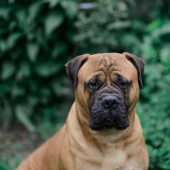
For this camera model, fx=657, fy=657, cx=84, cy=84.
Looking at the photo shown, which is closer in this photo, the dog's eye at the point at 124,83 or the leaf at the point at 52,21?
the dog's eye at the point at 124,83

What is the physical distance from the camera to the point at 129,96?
16.3ft

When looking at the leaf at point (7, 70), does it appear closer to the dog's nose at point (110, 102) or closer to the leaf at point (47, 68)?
the leaf at point (47, 68)

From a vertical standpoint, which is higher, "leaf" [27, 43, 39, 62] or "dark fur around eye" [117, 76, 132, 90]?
"dark fur around eye" [117, 76, 132, 90]

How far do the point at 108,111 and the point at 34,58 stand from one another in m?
3.36

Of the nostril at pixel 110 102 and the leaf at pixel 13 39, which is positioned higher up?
the nostril at pixel 110 102

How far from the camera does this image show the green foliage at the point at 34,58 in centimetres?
806

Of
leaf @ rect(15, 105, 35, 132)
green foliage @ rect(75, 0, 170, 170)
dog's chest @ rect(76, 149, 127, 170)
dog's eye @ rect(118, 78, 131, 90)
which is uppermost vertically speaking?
dog's eye @ rect(118, 78, 131, 90)

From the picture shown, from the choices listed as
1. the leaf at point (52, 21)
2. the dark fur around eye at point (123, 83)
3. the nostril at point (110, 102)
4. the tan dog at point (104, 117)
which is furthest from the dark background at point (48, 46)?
the nostril at point (110, 102)

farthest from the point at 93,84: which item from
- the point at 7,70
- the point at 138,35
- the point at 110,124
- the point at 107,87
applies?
the point at 138,35

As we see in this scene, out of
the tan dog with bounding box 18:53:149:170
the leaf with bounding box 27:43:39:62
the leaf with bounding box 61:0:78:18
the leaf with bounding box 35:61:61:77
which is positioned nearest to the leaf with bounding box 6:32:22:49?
the leaf with bounding box 27:43:39:62

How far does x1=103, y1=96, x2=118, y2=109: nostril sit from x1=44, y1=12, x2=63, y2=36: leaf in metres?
3.24

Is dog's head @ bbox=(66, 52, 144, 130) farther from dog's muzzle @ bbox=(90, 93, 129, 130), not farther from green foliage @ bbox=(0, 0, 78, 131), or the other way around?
green foliage @ bbox=(0, 0, 78, 131)

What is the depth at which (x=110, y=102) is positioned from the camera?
15.9 ft

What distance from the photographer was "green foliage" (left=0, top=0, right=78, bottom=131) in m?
8.06
